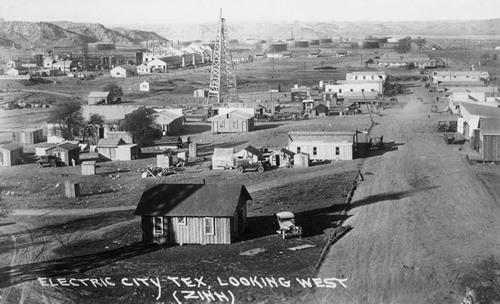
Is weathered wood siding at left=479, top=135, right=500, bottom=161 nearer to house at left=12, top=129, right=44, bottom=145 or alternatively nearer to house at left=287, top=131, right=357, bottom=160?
house at left=287, top=131, right=357, bottom=160

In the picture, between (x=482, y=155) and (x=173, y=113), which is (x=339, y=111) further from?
(x=482, y=155)

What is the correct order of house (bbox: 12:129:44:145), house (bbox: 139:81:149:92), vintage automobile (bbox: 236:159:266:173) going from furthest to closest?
house (bbox: 139:81:149:92) → house (bbox: 12:129:44:145) → vintage automobile (bbox: 236:159:266:173)

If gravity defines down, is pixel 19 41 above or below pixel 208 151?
above

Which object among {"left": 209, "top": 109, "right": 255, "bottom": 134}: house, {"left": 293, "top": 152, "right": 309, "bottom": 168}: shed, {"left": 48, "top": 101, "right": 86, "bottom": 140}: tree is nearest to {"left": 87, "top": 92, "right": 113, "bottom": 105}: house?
{"left": 48, "top": 101, "right": 86, "bottom": 140}: tree

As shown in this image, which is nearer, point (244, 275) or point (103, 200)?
point (244, 275)

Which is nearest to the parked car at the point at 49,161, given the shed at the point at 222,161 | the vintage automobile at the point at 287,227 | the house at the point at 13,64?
the shed at the point at 222,161

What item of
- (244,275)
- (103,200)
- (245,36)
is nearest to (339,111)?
(103,200)

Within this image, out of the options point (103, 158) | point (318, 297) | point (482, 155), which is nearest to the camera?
point (318, 297)
